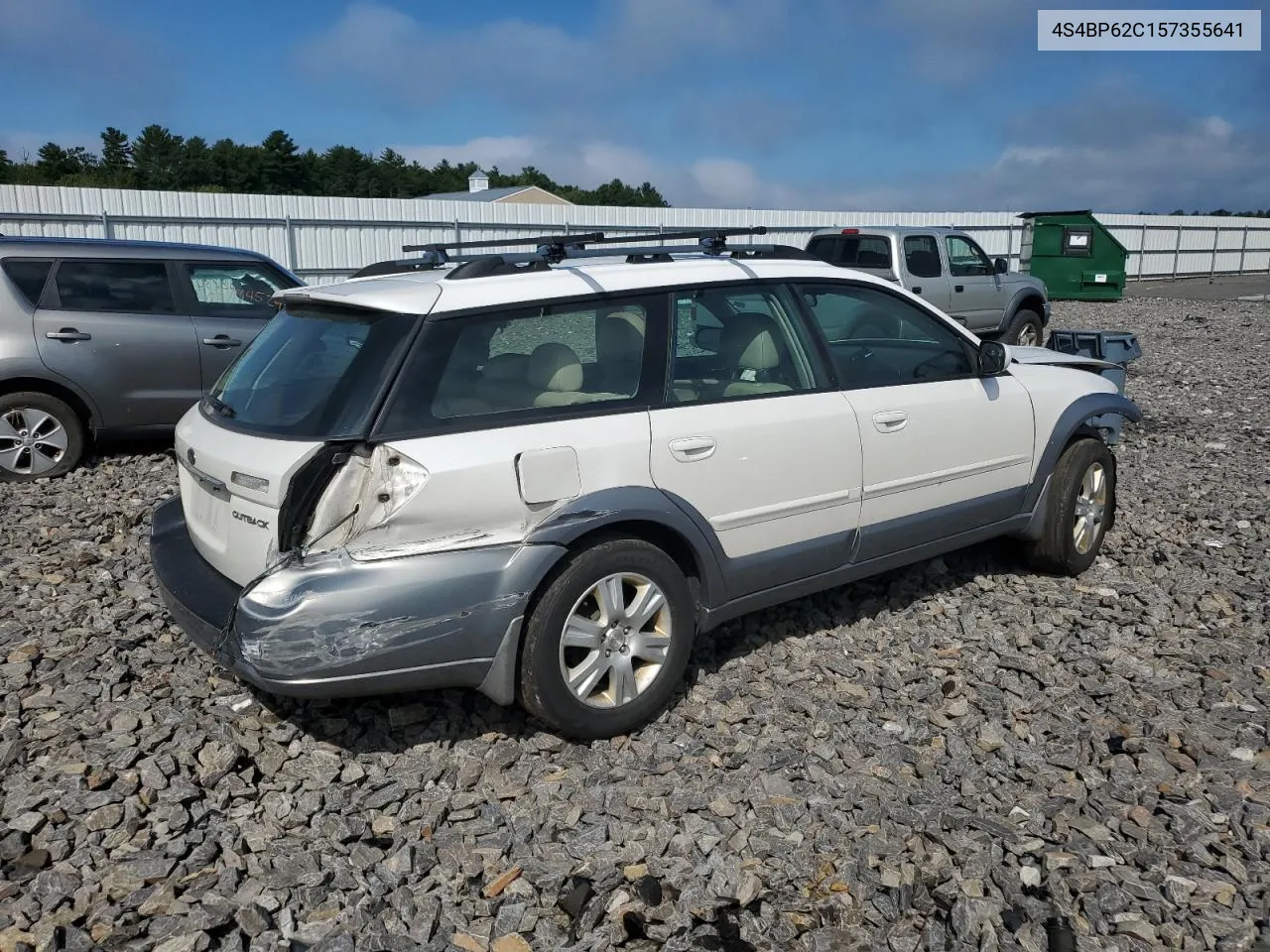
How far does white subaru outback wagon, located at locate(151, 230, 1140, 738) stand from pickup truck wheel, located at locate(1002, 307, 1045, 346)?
1100cm

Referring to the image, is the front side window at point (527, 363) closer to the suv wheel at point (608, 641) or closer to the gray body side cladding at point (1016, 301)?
the suv wheel at point (608, 641)

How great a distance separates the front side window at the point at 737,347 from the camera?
396 cm

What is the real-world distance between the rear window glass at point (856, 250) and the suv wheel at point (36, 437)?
30.2ft

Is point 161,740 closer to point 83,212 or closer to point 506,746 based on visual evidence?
point 506,746

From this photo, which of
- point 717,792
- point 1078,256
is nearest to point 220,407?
point 717,792

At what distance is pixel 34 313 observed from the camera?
7.29 m

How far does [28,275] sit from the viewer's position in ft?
24.1

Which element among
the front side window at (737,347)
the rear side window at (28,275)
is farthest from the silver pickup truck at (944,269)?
the front side window at (737,347)

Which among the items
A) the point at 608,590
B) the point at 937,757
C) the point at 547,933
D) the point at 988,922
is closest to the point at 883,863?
the point at 988,922

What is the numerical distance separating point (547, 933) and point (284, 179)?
84.1 m

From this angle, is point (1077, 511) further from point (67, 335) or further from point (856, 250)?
point (856, 250)

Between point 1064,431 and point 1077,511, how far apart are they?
42 cm

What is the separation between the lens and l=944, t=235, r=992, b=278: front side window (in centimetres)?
1428

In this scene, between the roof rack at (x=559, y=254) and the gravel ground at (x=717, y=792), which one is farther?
the roof rack at (x=559, y=254)
